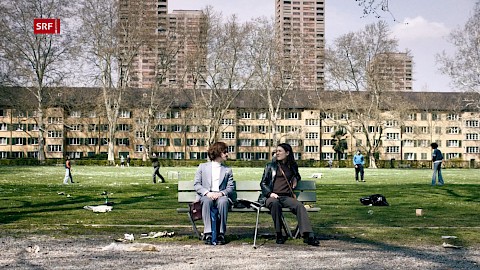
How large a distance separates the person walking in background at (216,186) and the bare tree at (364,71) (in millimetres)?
69105

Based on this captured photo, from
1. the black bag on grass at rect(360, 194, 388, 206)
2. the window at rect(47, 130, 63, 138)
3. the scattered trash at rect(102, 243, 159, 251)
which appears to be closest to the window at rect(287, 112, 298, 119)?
the window at rect(47, 130, 63, 138)

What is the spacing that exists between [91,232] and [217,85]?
71547 millimetres

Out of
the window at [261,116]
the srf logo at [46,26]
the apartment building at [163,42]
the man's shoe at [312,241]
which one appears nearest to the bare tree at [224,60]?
the apartment building at [163,42]

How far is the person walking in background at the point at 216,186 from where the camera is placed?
399 inches

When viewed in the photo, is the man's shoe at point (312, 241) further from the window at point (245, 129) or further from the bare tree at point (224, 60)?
the window at point (245, 129)

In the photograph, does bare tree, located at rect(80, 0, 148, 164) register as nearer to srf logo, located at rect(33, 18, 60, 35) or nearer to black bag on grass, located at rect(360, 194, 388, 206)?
srf logo, located at rect(33, 18, 60, 35)

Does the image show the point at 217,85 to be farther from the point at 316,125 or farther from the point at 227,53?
the point at 316,125

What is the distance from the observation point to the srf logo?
68.1 m

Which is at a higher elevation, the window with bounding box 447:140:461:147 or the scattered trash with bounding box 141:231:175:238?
the window with bounding box 447:140:461:147

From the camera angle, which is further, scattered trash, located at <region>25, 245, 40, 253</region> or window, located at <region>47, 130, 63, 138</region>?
window, located at <region>47, 130, 63, 138</region>

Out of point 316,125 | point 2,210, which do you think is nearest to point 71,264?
point 2,210

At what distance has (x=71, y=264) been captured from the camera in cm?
791

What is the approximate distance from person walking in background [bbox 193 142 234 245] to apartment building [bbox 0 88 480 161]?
98536 mm

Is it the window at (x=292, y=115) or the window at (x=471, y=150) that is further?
the window at (x=471, y=150)
